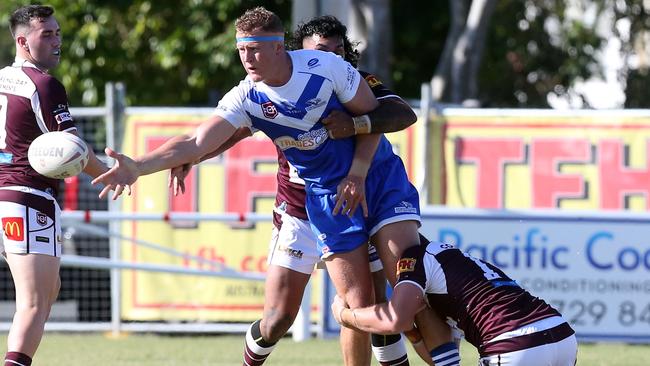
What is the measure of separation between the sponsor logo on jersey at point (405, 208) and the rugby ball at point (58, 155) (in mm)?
1621

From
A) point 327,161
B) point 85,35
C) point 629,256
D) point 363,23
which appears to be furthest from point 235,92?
point 85,35

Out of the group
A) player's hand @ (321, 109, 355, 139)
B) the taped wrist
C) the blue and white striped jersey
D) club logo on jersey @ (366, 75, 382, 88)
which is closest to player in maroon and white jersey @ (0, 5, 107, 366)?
the blue and white striped jersey

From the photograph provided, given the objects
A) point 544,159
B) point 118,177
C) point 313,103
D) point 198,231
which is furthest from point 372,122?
point 198,231

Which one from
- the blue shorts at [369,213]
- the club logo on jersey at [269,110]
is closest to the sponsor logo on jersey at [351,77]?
the club logo on jersey at [269,110]

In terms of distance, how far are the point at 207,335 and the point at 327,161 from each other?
5.60m

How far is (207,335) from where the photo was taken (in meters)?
11.5

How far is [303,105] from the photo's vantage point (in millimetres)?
5988

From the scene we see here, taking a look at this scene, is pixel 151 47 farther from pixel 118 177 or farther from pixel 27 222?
pixel 118 177

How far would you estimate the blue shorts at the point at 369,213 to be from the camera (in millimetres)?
6293

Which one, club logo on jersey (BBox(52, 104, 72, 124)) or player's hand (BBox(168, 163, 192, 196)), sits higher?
club logo on jersey (BBox(52, 104, 72, 124))

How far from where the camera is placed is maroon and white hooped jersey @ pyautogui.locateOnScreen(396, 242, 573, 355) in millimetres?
5457

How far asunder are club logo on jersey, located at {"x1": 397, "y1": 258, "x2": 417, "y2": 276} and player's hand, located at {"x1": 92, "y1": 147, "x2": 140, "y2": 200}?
131cm

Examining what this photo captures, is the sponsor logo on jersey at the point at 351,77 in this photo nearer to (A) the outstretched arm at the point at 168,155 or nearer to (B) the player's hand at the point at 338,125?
(B) the player's hand at the point at 338,125

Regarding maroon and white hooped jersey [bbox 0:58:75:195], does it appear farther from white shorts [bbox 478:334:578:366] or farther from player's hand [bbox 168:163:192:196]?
white shorts [bbox 478:334:578:366]
